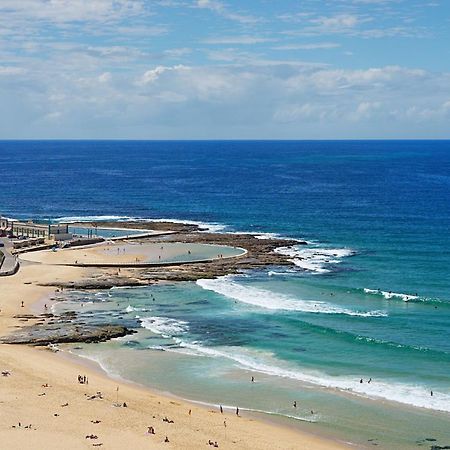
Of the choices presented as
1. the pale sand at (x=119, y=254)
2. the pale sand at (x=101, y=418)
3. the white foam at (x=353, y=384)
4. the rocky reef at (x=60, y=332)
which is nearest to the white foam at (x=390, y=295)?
the white foam at (x=353, y=384)

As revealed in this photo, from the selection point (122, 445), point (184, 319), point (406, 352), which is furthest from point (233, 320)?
point (122, 445)

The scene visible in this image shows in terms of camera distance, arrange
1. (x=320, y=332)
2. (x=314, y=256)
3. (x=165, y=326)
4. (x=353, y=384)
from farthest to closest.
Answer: (x=314, y=256), (x=165, y=326), (x=320, y=332), (x=353, y=384)

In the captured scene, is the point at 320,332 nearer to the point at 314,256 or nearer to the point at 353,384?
the point at 353,384

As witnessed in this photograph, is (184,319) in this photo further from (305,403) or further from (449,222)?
(449,222)

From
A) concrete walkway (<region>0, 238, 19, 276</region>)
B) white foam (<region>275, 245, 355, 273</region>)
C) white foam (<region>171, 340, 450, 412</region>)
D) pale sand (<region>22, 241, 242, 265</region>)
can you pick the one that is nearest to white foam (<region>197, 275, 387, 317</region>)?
white foam (<region>275, 245, 355, 273</region>)

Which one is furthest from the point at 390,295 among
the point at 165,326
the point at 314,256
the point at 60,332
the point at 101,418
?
the point at 101,418

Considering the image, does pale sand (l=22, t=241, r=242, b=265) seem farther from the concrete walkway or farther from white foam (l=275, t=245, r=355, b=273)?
white foam (l=275, t=245, r=355, b=273)
